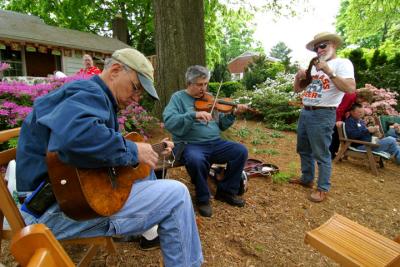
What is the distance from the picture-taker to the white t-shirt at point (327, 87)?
3.25m

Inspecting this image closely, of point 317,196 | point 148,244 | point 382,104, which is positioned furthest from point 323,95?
point 382,104

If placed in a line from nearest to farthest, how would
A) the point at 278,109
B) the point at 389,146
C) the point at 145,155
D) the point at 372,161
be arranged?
1. the point at 145,155
2. the point at 372,161
3. the point at 389,146
4. the point at 278,109

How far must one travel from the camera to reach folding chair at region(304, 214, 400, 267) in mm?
1737

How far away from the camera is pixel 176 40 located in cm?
461

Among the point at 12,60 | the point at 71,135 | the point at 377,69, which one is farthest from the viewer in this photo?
the point at 12,60

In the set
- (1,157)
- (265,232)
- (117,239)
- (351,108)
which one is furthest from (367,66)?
(1,157)

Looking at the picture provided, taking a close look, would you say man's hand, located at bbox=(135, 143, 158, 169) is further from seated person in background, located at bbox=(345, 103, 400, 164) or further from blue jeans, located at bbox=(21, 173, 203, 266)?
seated person in background, located at bbox=(345, 103, 400, 164)

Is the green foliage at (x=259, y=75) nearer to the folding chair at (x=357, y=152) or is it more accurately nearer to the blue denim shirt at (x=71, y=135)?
the folding chair at (x=357, y=152)

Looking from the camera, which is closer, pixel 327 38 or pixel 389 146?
pixel 327 38

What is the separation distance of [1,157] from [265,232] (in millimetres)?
2319

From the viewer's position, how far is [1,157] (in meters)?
1.66

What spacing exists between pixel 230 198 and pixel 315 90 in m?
1.66

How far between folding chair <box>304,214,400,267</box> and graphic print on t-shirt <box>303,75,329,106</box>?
1729mm

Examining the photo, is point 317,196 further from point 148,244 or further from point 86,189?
point 86,189
